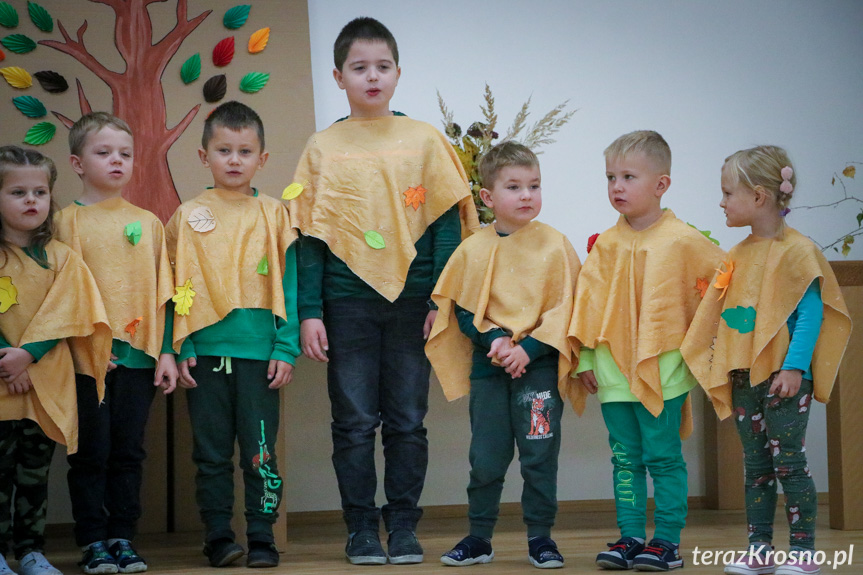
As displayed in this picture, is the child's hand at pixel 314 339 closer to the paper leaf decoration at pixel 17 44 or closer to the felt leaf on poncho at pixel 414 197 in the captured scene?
the felt leaf on poncho at pixel 414 197

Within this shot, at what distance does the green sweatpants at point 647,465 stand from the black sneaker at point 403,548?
51cm

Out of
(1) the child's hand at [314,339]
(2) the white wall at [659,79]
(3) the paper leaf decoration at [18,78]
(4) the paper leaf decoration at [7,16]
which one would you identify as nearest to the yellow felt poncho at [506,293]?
(1) the child's hand at [314,339]

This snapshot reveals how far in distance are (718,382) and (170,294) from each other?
1351 millimetres

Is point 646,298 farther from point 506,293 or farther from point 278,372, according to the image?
point 278,372

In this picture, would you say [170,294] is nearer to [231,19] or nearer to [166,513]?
[166,513]

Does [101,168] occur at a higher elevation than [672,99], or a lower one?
lower

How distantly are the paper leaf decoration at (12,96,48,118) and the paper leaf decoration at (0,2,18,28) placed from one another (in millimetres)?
280

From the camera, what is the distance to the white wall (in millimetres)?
3541

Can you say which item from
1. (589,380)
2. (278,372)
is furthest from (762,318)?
(278,372)

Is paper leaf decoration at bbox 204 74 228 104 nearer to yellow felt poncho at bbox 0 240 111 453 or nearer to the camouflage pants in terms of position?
yellow felt poncho at bbox 0 240 111 453

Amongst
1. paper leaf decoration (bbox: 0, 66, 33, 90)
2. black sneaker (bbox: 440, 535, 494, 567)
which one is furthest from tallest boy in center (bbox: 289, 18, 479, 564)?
paper leaf decoration (bbox: 0, 66, 33, 90)

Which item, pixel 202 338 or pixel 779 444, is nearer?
pixel 779 444

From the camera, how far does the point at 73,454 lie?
7.35 ft

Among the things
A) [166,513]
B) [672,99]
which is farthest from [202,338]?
[672,99]
